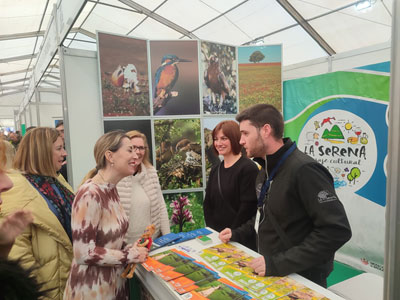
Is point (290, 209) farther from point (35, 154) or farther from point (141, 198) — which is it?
point (35, 154)

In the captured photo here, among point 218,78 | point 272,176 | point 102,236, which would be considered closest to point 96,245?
point 102,236

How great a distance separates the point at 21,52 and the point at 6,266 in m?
14.0

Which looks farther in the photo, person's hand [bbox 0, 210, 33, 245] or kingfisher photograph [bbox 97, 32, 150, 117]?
kingfisher photograph [bbox 97, 32, 150, 117]

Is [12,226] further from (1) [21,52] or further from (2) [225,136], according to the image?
(1) [21,52]

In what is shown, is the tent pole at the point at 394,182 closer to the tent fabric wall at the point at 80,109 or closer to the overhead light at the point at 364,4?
the tent fabric wall at the point at 80,109

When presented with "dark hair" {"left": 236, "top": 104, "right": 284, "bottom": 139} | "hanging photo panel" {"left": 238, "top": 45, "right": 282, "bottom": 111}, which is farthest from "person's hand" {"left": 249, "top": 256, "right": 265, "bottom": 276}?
"hanging photo panel" {"left": 238, "top": 45, "right": 282, "bottom": 111}

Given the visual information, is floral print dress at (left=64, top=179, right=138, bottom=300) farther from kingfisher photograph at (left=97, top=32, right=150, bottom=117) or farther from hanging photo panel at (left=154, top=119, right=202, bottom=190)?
hanging photo panel at (left=154, top=119, right=202, bottom=190)

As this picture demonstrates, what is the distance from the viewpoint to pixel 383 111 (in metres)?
3.13

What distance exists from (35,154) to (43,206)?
0.37m

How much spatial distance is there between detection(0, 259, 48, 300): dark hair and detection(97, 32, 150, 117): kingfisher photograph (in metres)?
2.44

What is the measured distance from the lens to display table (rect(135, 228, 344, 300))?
1.16m

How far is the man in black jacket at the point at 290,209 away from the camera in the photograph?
1.26 meters

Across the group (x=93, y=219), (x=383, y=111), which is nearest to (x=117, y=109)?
(x=93, y=219)

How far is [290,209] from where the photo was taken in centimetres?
139
